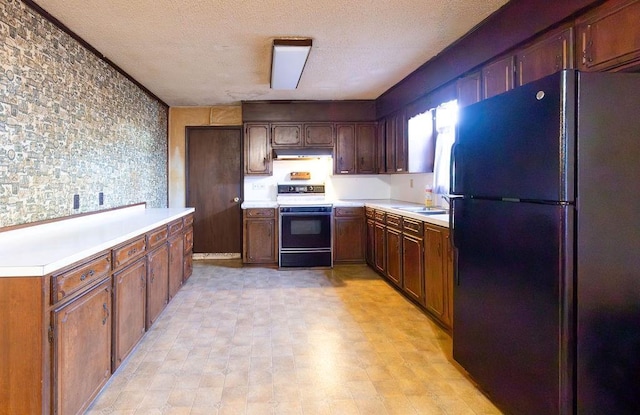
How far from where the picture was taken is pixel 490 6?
257 centimetres

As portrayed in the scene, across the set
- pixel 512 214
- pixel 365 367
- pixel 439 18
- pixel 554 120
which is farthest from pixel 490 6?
pixel 365 367

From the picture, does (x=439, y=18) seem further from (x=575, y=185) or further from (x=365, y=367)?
(x=365, y=367)

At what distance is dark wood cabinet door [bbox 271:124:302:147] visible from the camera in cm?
552

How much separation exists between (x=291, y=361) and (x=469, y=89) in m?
2.47

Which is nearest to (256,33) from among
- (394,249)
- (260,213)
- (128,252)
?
(128,252)

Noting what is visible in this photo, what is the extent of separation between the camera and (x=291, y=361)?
2518 millimetres

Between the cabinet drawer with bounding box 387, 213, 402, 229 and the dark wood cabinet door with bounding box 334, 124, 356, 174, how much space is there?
1.51 meters

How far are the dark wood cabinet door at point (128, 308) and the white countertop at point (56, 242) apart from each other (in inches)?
9.9

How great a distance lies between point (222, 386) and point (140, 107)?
353cm

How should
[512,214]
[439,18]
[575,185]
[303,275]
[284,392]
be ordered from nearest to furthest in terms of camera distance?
1. [575,185]
2. [512,214]
3. [284,392]
4. [439,18]
5. [303,275]

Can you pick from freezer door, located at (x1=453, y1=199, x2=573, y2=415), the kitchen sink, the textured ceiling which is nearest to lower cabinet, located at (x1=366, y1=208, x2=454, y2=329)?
the kitchen sink

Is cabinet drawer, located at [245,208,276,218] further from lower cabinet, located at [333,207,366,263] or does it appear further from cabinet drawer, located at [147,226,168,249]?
cabinet drawer, located at [147,226,168,249]

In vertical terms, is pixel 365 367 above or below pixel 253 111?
below

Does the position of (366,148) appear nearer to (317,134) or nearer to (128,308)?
(317,134)
